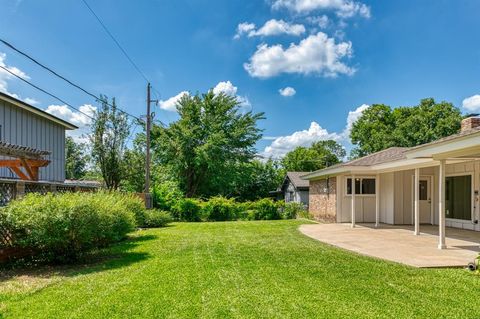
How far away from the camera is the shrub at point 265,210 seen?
63.4ft

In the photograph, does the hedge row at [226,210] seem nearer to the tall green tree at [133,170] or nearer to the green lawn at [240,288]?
the tall green tree at [133,170]

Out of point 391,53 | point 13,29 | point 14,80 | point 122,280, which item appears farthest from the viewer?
point 391,53

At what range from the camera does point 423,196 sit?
1366 cm

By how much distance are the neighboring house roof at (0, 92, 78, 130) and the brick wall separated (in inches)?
491

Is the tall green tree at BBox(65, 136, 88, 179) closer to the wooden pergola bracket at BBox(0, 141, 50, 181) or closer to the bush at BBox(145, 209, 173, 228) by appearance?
the bush at BBox(145, 209, 173, 228)

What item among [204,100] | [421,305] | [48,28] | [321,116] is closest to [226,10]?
[48,28]

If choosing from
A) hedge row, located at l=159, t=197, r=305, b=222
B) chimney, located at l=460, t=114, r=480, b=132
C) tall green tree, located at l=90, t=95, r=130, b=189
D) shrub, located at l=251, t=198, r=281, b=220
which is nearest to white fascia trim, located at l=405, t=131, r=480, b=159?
chimney, located at l=460, t=114, r=480, b=132

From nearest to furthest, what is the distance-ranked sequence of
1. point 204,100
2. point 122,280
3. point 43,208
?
point 122,280, point 43,208, point 204,100

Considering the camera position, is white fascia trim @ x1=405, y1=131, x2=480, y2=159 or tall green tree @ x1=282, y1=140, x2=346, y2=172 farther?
tall green tree @ x1=282, y1=140, x2=346, y2=172

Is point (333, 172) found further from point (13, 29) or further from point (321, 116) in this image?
point (321, 116)

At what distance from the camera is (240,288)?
193 inches

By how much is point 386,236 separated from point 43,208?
915 cm

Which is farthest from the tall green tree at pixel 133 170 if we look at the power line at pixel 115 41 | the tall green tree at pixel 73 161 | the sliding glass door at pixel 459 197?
the tall green tree at pixel 73 161

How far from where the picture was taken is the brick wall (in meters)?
15.6
